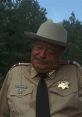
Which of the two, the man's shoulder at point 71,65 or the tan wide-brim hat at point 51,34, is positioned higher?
the tan wide-brim hat at point 51,34

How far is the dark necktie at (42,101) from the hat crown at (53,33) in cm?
40

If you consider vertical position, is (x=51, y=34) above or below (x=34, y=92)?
above

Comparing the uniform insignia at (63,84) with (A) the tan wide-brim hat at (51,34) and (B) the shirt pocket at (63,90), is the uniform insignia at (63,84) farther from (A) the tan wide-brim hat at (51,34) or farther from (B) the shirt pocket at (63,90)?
(A) the tan wide-brim hat at (51,34)

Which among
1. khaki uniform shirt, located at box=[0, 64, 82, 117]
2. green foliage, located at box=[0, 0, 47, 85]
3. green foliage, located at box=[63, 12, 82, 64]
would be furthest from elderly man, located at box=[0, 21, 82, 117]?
green foliage, located at box=[63, 12, 82, 64]

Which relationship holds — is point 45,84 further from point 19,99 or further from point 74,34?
point 74,34

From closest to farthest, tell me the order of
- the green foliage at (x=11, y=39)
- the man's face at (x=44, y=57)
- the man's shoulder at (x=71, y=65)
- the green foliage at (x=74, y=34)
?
the man's face at (x=44, y=57) < the man's shoulder at (x=71, y=65) < the green foliage at (x=11, y=39) < the green foliage at (x=74, y=34)

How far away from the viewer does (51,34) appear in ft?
15.7

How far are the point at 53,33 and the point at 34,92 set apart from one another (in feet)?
1.79

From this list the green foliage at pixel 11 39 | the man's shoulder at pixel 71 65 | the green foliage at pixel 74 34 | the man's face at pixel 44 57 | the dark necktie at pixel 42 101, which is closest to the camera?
the dark necktie at pixel 42 101

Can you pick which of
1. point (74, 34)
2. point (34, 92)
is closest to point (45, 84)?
point (34, 92)

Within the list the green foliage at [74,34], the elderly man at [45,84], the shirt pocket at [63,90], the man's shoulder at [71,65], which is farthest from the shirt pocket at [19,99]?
the green foliage at [74,34]

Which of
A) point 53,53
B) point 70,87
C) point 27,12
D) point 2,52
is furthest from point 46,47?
point 27,12

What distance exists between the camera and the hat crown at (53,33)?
4.73 meters

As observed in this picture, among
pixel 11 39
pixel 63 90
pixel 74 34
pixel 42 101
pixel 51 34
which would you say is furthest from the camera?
pixel 74 34
